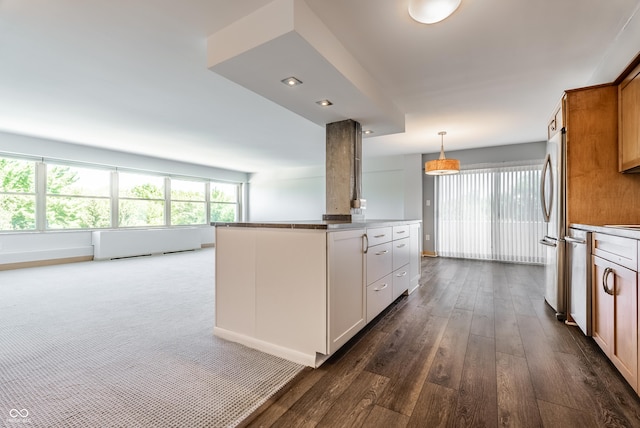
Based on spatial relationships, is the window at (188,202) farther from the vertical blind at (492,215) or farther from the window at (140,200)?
the vertical blind at (492,215)

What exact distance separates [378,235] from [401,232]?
718mm

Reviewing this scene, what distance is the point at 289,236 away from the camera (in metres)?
1.91

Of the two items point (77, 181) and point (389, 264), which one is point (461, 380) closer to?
point (389, 264)

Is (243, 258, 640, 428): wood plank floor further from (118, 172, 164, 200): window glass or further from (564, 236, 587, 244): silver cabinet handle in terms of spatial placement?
(118, 172, 164, 200): window glass

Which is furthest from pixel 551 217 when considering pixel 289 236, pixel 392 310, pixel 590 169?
pixel 289 236

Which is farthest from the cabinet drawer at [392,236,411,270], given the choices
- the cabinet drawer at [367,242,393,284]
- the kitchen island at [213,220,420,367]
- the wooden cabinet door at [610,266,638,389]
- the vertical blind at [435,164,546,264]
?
the vertical blind at [435,164,546,264]

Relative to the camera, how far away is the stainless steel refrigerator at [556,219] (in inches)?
99.7

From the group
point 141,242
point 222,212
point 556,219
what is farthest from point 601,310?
point 222,212

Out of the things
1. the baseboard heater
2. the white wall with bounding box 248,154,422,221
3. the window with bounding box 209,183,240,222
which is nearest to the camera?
the baseboard heater

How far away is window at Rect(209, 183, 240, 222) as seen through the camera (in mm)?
8891

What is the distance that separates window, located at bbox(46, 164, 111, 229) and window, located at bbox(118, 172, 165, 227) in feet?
0.91

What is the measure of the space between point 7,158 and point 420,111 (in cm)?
735

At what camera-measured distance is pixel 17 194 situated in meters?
5.20

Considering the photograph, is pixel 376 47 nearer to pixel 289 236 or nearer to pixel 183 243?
pixel 289 236
